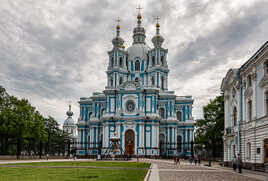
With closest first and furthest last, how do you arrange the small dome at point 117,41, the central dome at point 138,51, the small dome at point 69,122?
the central dome at point 138,51 → the small dome at point 117,41 → the small dome at point 69,122

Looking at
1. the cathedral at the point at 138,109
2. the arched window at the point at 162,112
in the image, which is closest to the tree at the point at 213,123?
the cathedral at the point at 138,109

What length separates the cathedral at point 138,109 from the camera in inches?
2189

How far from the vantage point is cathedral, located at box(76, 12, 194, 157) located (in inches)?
2189

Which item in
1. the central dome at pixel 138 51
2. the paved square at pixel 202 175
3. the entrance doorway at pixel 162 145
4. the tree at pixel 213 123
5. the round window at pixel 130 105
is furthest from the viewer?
the central dome at pixel 138 51

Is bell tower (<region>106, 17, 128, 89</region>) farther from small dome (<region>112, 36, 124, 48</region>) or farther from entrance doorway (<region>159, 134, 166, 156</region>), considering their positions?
entrance doorway (<region>159, 134, 166, 156</region>)

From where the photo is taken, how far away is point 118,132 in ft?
183

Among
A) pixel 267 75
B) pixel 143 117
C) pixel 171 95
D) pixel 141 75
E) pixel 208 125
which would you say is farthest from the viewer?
pixel 141 75

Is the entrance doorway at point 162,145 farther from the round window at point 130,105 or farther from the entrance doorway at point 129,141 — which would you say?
the round window at point 130,105

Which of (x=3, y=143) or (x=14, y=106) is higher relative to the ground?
(x=14, y=106)

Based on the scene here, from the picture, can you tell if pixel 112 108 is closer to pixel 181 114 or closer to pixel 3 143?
pixel 181 114

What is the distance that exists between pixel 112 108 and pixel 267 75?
38554 millimetres

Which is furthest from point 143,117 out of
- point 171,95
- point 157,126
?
point 171,95

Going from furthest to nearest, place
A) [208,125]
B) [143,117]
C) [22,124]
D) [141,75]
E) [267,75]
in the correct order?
[141,75]
[143,117]
[208,125]
[22,124]
[267,75]

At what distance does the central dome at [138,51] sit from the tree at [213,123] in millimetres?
20809
